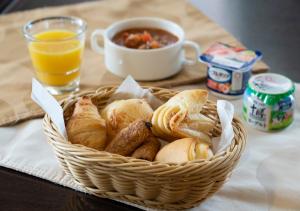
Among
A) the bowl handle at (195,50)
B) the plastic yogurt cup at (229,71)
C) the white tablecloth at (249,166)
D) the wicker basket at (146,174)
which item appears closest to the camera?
the wicker basket at (146,174)

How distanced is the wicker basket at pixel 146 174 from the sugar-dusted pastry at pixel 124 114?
85 mm

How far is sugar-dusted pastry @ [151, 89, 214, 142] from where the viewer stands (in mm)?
757

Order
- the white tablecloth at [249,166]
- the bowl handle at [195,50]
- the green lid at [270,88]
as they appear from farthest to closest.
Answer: the bowl handle at [195,50] → the green lid at [270,88] → the white tablecloth at [249,166]

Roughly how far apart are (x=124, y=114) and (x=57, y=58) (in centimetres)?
33

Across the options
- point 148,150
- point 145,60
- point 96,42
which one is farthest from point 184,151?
point 96,42

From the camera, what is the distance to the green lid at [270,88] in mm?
914

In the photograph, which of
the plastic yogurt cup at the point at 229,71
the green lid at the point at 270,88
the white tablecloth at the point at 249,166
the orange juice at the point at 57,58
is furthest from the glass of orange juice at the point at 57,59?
the green lid at the point at 270,88

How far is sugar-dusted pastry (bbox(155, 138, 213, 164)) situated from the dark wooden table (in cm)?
10

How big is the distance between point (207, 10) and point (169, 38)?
12.0 inches

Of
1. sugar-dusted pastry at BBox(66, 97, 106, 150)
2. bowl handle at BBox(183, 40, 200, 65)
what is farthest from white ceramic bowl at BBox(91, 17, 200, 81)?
sugar-dusted pastry at BBox(66, 97, 106, 150)

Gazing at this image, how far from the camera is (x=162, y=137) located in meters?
0.78

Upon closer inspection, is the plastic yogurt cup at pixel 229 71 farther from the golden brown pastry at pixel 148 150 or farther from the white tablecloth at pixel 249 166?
the golden brown pastry at pixel 148 150

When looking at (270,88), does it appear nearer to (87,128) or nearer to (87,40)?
(87,128)

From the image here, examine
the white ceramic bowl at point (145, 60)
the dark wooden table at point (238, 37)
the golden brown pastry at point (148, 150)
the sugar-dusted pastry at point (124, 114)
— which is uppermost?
the sugar-dusted pastry at point (124, 114)
